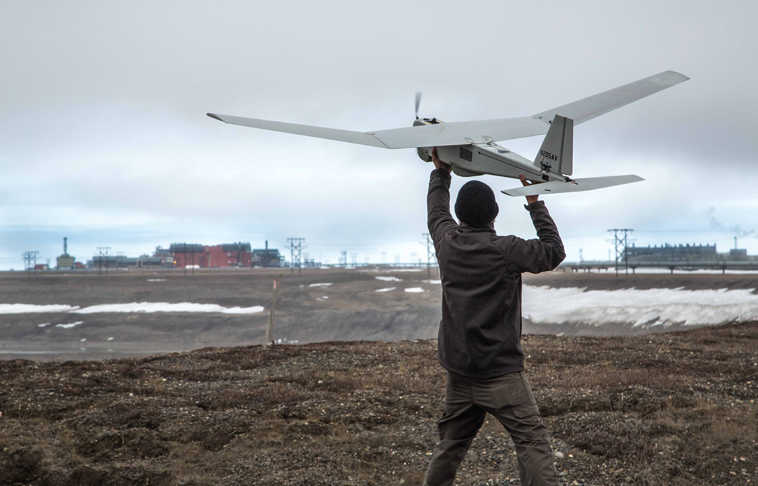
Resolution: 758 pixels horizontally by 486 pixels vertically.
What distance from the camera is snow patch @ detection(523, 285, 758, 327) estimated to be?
27500mm

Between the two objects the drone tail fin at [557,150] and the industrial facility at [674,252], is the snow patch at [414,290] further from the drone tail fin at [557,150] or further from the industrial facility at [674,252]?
the industrial facility at [674,252]

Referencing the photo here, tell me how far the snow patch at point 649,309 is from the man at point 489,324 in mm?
26602

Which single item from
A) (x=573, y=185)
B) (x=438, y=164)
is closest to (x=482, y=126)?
(x=438, y=164)

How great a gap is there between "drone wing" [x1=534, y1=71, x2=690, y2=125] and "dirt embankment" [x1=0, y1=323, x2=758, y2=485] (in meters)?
4.37

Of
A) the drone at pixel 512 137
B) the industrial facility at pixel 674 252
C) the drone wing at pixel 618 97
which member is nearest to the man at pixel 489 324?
the drone at pixel 512 137

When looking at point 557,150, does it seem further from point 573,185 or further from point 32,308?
point 32,308

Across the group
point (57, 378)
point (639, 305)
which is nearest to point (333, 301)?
point (639, 305)

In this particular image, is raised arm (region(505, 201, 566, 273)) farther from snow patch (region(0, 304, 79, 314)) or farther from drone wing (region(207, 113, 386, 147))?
snow patch (region(0, 304, 79, 314))

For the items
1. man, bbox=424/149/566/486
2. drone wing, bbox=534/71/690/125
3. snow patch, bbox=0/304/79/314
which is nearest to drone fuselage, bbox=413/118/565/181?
drone wing, bbox=534/71/690/125

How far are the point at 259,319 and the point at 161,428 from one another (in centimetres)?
2711

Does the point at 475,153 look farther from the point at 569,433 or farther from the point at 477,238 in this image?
the point at 569,433

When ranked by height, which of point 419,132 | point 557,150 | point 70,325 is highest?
point 419,132

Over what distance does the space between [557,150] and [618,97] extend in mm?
851

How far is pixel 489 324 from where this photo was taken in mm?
4199
